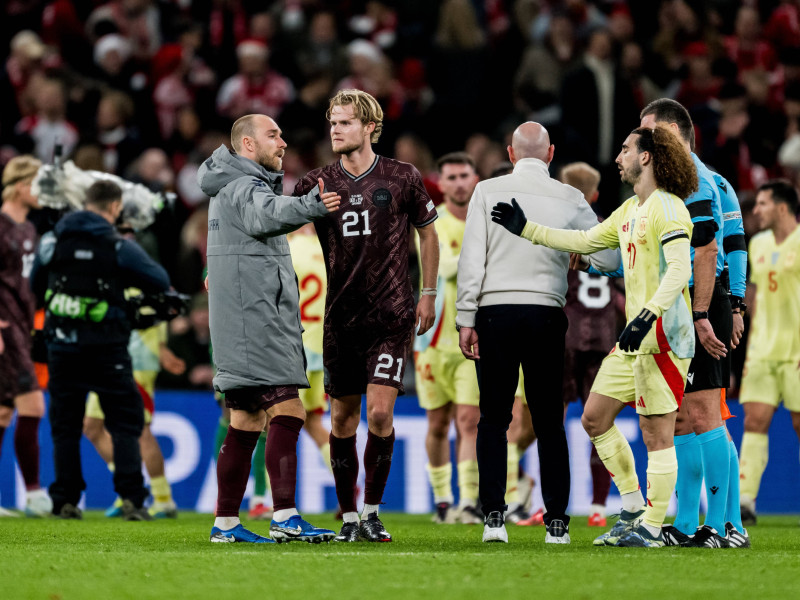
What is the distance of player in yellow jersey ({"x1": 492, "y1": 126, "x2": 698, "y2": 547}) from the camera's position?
6871mm

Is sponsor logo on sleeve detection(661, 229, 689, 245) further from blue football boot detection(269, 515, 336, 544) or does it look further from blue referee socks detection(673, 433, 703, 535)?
blue football boot detection(269, 515, 336, 544)

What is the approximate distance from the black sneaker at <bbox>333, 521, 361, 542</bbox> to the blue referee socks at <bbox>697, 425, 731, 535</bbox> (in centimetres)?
192

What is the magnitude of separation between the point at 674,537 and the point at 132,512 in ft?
14.9

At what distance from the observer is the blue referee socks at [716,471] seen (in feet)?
23.7

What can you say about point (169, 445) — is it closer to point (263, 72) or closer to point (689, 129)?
point (263, 72)

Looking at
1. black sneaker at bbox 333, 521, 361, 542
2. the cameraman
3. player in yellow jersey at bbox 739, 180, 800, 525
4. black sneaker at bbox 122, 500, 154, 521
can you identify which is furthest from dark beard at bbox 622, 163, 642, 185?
black sneaker at bbox 122, 500, 154, 521

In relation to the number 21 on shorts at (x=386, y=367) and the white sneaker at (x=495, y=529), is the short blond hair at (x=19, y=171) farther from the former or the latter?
the white sneaker at (x=495, y=529)

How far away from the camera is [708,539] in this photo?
23.7ft

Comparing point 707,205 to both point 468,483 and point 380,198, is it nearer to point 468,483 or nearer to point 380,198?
point 380,198

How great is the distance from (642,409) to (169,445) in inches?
253

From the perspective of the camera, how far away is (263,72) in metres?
16.2

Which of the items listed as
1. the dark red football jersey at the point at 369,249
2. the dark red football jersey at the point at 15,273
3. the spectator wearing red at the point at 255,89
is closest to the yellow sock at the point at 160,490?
the dark red football jersey at the point at 15,273

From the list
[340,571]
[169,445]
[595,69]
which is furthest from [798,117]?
[340,571]

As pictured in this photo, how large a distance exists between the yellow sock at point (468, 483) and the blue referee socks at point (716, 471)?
2.98 meters
